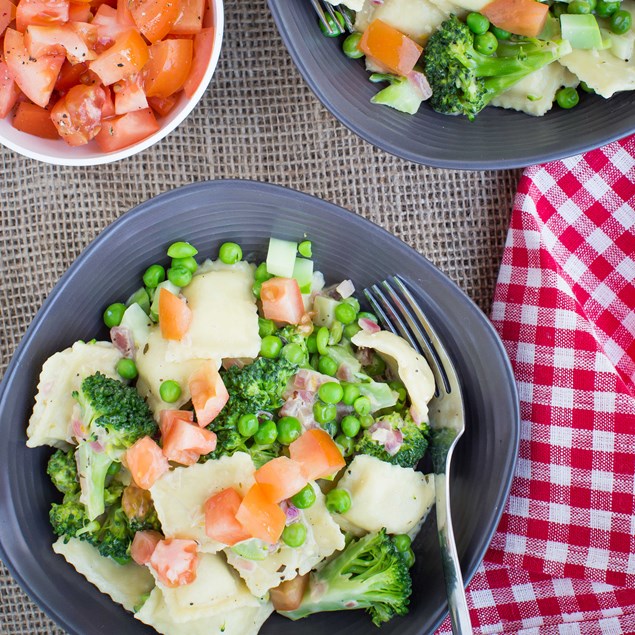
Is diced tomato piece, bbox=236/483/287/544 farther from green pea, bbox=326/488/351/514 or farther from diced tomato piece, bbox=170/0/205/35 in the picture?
diced tomato piece, bbox=170/0/205/35

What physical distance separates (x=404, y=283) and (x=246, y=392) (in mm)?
733

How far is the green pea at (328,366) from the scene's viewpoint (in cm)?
309

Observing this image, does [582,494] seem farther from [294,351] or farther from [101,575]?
[101,575]

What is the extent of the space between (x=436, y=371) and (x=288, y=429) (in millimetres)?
604

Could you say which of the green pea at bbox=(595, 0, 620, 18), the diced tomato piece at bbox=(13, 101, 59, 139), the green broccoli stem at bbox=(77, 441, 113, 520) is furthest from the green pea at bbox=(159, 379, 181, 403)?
the green pea at bbox=(595, 0, 620, 18)

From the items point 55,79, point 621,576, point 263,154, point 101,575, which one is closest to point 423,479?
point 621,576

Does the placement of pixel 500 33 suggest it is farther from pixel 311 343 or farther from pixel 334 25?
pixel 311 343

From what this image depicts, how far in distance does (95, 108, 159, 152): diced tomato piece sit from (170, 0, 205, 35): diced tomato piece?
12.7 inches

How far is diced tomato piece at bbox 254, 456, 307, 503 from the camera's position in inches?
112

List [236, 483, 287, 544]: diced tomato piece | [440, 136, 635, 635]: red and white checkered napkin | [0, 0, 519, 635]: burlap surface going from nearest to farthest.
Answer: [236, 483, 287, 544]: diced tomato piece → [440, 136, 635, 635]: red and white checkered napkin → [0, 0, 519, 635]: burlap surface

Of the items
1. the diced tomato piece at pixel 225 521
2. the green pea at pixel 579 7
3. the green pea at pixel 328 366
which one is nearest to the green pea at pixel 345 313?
the green pea at pixel 328 366

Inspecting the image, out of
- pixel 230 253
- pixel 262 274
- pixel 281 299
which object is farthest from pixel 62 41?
pixel 281 299

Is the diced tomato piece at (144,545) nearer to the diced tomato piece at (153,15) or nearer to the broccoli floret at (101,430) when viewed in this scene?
the broccoli floret at (101,430)

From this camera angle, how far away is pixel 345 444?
3.09 m
